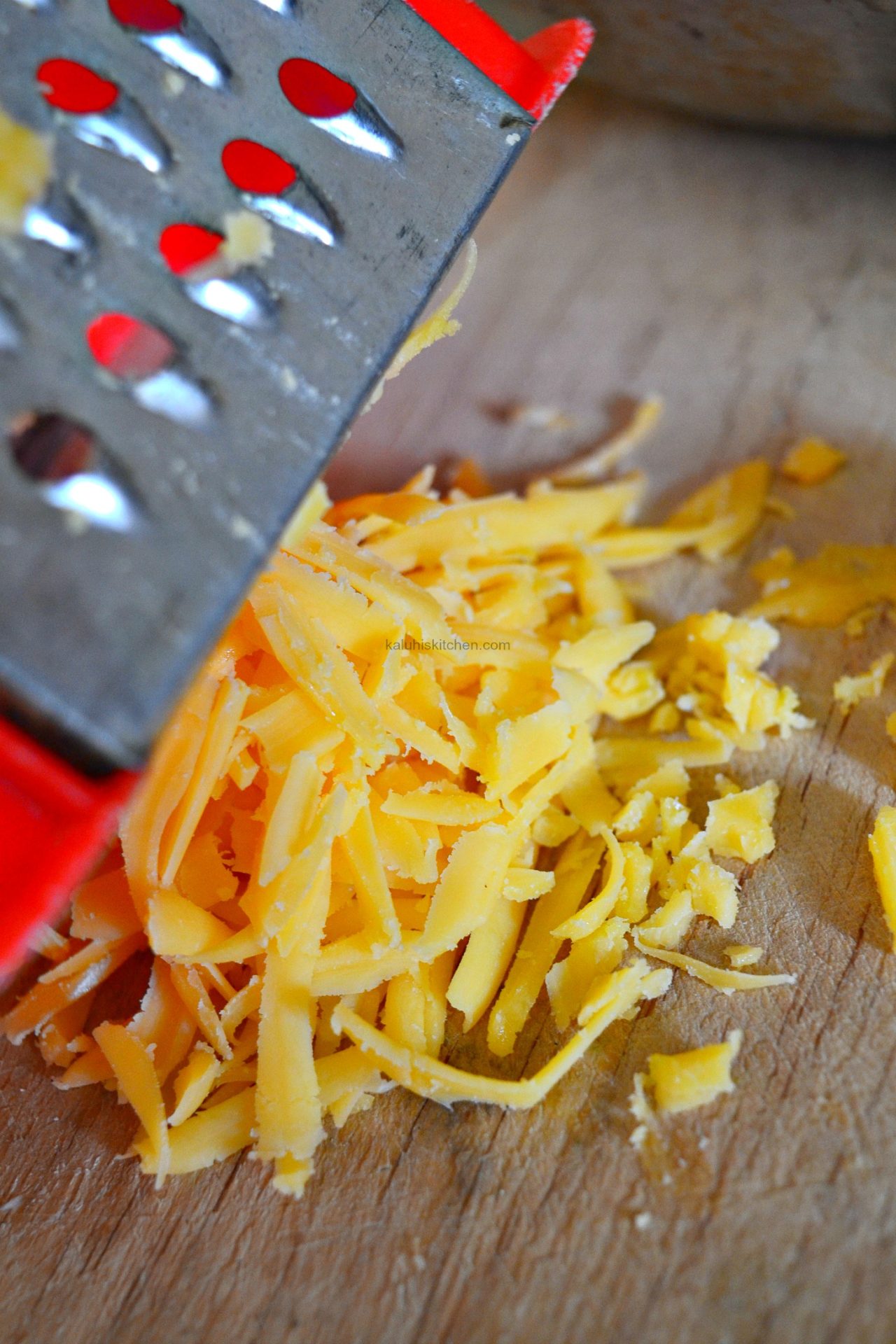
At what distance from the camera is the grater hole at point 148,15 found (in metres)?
1.25

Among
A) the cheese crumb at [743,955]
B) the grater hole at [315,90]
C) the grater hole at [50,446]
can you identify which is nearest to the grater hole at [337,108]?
the grater hole at [315,90]


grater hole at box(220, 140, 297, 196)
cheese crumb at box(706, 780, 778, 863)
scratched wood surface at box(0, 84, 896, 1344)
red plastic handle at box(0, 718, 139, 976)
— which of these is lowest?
scratched wood surface at box(0, 84, 896, 1344)

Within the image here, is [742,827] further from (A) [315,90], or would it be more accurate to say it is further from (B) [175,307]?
(A) [315,90]

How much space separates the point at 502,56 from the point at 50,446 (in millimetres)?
828

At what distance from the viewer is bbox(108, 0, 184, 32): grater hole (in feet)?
4.10

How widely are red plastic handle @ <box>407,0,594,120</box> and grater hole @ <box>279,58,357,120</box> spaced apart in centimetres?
18

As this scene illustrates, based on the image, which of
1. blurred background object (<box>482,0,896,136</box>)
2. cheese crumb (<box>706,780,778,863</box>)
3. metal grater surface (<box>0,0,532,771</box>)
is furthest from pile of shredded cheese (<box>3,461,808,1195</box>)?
blurred background object (<box>482,0,896,136</box>)

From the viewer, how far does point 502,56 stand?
1.47 m

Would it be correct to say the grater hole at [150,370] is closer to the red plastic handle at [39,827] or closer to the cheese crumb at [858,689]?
the red plastic handle at [39,827]

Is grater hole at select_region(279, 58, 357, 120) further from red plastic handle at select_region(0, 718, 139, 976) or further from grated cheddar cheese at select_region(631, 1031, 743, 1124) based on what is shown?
grated cheddar cheese at select_region(631, 1031, 743, 1124)

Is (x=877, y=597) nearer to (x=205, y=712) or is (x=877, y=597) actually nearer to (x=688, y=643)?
(x=688, y=643)

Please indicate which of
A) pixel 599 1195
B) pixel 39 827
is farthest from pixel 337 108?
pixel 599 1195

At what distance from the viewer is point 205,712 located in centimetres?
139

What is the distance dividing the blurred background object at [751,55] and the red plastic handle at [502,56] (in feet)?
1.94
